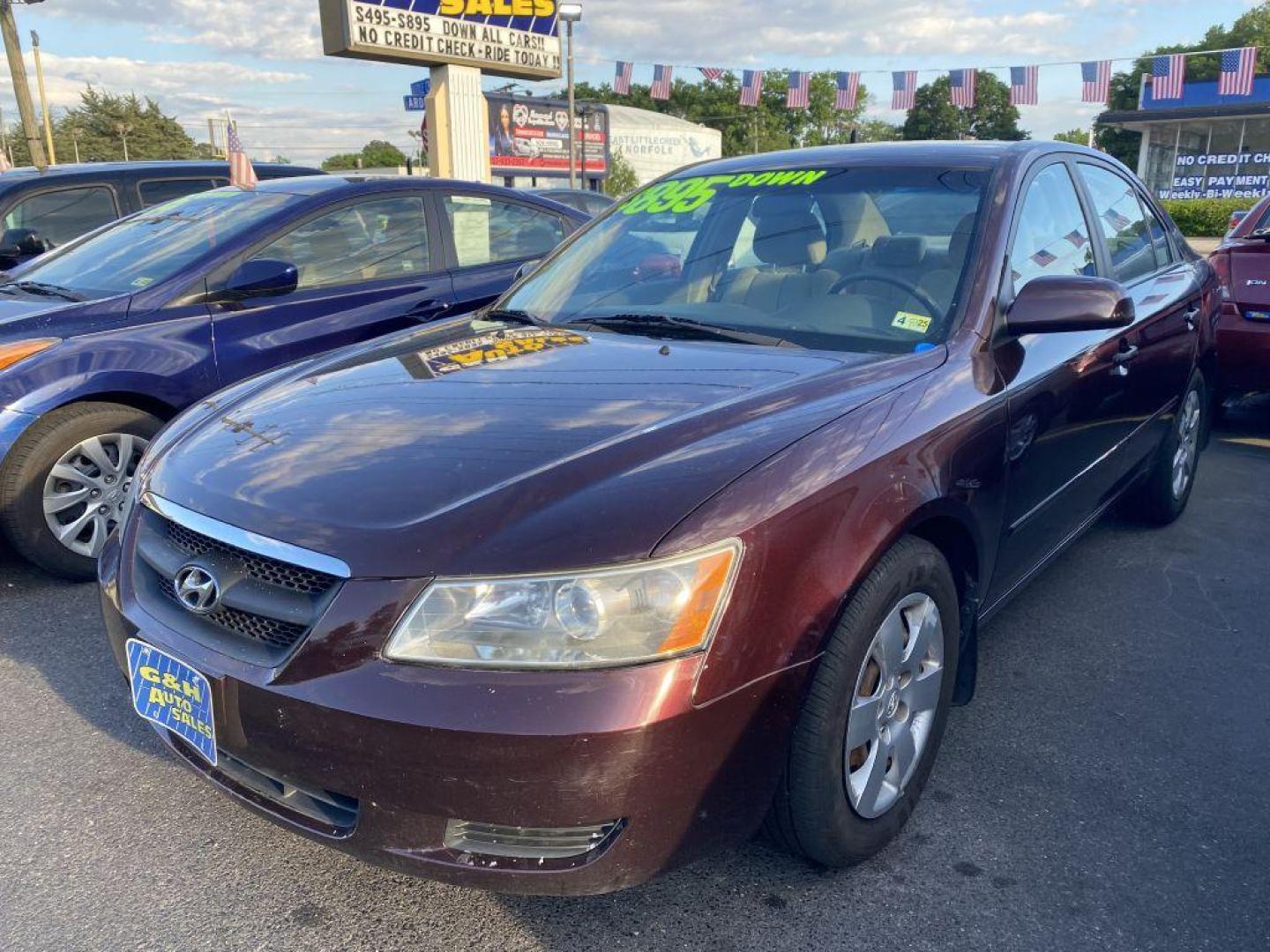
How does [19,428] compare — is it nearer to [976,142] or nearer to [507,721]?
[507,721]

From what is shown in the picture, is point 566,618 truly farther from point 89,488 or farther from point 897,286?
point 89,488

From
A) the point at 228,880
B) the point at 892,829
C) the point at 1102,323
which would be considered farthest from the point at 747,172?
the point at 228,880

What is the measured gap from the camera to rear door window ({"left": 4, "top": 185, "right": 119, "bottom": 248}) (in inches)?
252

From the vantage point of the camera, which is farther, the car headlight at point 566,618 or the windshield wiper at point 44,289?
the windshield wiper at point 44,289

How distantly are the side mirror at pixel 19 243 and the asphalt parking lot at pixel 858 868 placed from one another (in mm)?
3632

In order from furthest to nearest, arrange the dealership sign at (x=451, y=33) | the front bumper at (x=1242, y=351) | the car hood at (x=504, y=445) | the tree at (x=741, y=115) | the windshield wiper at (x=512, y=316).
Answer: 1. the tree at (x=741, y=115)
2. the dealership sign at (x=451, y=33)
3. the front bumper at (x=1242, y=351)
4. the windshield wiper at (x=512, y=316)
5. the car hood at (x=504, y=445)

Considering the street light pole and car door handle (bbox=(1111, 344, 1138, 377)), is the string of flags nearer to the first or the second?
the street light pole

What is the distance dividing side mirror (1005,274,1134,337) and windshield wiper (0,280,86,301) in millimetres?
3699

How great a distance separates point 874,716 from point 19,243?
19.6 feet

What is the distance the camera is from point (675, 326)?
9.57 ft

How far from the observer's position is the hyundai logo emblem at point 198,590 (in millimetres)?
1964

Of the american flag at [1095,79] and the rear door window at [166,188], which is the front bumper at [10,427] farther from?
the american flag at [1095,79]

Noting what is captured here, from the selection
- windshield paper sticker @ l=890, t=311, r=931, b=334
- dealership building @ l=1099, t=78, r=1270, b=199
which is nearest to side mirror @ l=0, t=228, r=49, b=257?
windshield paper sticker @ l=890, t=311, r=931, b=334

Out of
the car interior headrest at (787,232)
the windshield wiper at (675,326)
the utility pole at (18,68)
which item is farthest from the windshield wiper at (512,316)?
the utility pole at (18,68)
